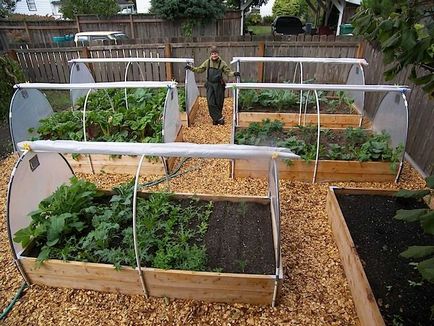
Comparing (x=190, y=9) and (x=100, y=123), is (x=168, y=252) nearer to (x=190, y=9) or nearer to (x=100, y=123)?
(x=100, y=123)

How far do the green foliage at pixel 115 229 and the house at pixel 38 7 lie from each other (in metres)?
32.8

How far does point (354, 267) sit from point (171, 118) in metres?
3.63

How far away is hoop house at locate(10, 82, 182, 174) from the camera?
4.98 m

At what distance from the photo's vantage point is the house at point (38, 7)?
1157 inches

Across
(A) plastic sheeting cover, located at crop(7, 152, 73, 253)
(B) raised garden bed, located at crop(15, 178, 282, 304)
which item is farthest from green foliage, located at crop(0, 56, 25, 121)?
(B) raised garden bed, located at crop(15, 178, 282, 304)

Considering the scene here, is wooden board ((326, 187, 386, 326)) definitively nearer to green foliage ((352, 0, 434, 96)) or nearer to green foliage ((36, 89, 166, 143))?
green foliage ((352, 0, 434, 96))

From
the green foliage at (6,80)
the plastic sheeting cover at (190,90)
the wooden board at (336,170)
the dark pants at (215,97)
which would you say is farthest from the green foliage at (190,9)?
the wooden board at (336,170)

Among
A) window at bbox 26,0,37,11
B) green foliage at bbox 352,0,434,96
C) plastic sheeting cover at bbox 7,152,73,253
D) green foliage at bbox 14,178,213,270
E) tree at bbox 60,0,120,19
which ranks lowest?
green foliage at bbox 14,178,213,270

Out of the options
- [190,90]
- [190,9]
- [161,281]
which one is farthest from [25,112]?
[190,9]

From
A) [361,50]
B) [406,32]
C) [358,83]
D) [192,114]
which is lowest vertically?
[192,114]

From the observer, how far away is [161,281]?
112 inches

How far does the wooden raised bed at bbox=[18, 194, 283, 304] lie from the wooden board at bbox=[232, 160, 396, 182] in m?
2.07

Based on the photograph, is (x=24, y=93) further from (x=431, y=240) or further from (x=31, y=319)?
(x=431, y=240)

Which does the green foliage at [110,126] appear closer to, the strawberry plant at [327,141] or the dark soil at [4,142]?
the dark soil at [4,142]
